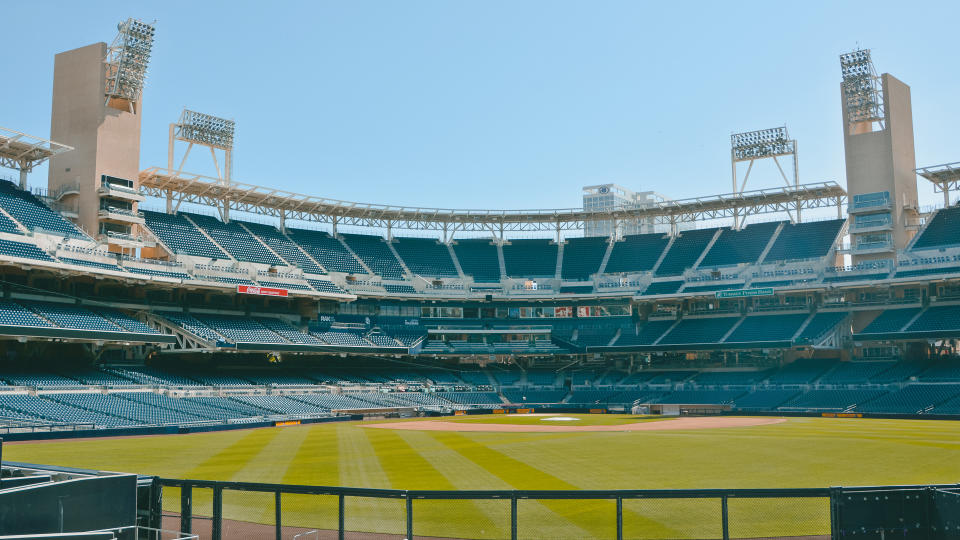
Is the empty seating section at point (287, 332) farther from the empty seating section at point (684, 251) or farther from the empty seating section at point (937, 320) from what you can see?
the empty seating section at point (937, 320)

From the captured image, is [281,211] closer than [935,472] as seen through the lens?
No

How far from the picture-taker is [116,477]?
9875 mm

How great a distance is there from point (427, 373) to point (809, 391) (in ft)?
122

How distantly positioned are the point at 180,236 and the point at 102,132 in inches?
478

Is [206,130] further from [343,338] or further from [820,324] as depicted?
[820,324]

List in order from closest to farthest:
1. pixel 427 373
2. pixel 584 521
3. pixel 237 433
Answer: pixel 584 521, pixel 237 433, pixel 427 373

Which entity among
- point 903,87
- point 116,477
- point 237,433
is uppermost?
point 903,87

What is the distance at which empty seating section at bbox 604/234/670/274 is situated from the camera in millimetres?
86000

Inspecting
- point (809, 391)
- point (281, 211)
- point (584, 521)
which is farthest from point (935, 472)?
point (281, 211)

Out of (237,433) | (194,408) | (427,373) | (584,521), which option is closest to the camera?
(584,521)

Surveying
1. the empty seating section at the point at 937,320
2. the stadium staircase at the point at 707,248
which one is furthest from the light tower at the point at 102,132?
the empty seating section at the point at 937,320

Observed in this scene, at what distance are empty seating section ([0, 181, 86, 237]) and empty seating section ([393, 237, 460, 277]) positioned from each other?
1468 inches

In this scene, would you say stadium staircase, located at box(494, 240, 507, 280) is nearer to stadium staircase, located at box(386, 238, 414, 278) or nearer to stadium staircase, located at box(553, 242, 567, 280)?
stadium staircase, located at box(553, 242, 567, 280)

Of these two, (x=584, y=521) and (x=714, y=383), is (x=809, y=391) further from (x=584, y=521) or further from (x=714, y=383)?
(x=584, y=521)
